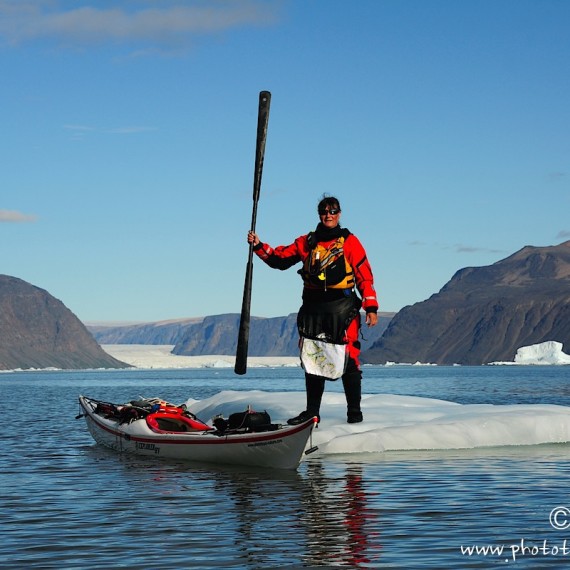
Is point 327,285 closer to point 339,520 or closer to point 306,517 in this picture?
point 306,517

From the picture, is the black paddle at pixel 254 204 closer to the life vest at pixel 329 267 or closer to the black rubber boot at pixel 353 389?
the life vest at pixel 329 267

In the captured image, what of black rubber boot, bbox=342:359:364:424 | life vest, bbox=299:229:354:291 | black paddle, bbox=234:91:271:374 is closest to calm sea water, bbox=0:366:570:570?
black rubber boot, bbox=342:359:364:424

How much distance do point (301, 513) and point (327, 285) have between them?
4.24 metres

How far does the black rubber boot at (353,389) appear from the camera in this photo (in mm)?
15141

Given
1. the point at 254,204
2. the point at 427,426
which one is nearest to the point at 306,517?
the point at 254,204

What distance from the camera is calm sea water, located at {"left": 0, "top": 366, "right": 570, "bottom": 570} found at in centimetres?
882

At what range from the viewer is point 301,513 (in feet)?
36.0

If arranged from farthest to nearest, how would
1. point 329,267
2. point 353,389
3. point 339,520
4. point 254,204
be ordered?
point 353,389
point 254,204
point 329,267
point 339,520

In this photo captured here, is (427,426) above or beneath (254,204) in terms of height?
beneath

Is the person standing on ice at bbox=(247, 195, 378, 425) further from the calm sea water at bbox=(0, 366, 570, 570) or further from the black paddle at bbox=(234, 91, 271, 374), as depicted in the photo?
the calm sea water at bbox=(0, 366, 570, 570)

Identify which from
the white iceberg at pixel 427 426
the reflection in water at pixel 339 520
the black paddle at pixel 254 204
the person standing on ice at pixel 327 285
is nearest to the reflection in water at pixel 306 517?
the reflection in water at pixel 339 520

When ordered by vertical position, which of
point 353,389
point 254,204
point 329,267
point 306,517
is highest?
point 254,204

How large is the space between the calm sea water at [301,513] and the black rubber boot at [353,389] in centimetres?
74

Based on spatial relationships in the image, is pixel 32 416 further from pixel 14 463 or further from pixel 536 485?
pixel 536 485
